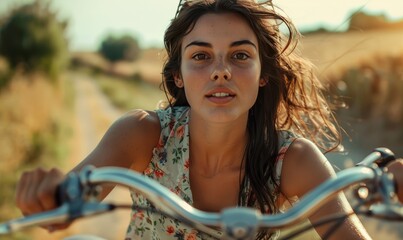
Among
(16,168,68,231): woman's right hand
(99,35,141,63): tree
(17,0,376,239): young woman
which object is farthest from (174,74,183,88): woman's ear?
(99,35,141,63): tree

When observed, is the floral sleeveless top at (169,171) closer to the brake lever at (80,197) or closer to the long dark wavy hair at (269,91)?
the long dark wavy hair at (269,91)

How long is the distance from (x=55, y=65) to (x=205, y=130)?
23.4 metres

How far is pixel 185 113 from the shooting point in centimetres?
327

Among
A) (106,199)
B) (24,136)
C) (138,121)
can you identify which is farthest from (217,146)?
(24,136)

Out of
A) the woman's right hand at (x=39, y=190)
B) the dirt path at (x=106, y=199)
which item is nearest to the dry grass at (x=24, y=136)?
the dirt path at (x=106, y=199)

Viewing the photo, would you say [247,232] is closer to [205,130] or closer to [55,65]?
[205,130]

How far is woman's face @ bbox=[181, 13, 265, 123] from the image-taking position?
2.64 meters

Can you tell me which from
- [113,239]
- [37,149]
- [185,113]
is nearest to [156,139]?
[185,113]

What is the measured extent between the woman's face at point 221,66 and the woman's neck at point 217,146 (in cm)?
29

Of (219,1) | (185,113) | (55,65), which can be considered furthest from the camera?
(55,65)

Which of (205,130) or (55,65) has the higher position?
(205,130)

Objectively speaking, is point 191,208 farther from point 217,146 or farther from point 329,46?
point 329,46

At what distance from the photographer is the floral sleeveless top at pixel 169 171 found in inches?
118

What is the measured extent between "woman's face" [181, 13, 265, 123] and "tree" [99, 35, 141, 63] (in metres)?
66.6
